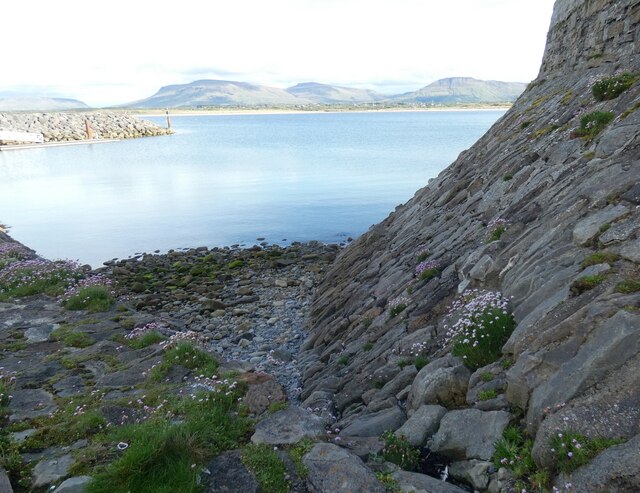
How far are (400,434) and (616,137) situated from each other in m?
7.95

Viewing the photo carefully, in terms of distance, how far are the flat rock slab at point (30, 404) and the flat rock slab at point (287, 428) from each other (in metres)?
4.27

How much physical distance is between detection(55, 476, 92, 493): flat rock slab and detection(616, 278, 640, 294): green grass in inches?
292

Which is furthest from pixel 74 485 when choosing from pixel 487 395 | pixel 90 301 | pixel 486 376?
pixel 90 301

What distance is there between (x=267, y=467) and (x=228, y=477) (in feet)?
1.74

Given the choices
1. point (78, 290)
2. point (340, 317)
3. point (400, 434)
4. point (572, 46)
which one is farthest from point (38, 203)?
point (400, 434)

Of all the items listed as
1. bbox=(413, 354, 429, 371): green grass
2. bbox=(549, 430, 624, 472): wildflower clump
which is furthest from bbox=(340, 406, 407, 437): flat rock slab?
bbox=(549, 430, 624, 472): wildflower clump

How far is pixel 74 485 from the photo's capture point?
245 inches

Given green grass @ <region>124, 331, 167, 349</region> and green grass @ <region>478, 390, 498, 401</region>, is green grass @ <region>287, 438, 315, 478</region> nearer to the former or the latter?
green grass @ <region>478, 390, 498, 401</region>

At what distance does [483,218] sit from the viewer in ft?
46.4

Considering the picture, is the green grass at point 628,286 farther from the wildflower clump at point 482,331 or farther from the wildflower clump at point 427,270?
the wildflower clump at point 427,270

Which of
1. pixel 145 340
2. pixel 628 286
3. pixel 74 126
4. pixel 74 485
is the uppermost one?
pixel 74 126

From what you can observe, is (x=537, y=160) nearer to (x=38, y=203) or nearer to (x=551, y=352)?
(x=551, y=352)

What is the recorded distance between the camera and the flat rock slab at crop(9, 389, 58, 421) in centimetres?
884

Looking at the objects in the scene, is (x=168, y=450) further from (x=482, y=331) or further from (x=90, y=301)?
(x=90, y=301)
